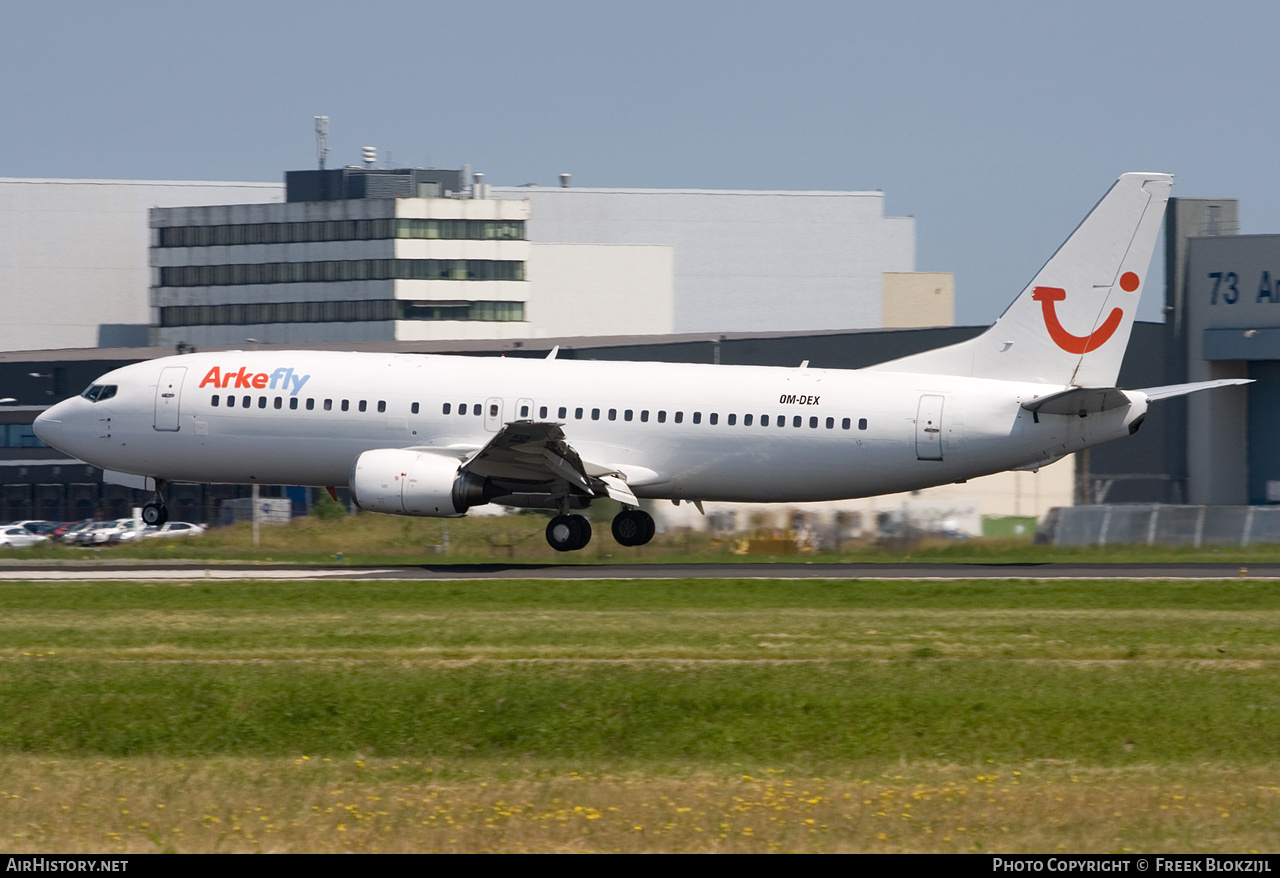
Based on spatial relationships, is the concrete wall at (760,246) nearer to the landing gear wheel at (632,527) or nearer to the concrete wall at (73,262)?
the concrete wall at (73,262)

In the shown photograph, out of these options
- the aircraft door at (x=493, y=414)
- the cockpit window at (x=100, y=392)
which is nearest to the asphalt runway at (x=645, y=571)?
the aircraft door at (x=493, y=414)

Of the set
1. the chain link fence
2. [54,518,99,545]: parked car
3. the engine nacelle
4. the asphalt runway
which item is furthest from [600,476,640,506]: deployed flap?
[54,518,99,545]: parked car

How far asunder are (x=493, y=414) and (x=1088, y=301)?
43.5 feet

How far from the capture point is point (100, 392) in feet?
131

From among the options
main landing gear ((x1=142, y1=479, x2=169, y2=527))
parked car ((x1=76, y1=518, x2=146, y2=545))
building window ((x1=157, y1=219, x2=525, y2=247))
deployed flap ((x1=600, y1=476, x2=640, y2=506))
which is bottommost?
parked car ((x1=76, y1=518, x2=146, y2=545))

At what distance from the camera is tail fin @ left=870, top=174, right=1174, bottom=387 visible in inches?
1415

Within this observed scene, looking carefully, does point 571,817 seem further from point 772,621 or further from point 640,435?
point 640,435

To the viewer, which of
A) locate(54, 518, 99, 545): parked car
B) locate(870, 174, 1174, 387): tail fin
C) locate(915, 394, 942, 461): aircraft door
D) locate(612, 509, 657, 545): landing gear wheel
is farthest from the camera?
locate(54, 518, 99, 545): parked car

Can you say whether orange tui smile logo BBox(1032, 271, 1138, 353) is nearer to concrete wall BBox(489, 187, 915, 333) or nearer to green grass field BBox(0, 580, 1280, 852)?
green grass field BBox(0, 580, 1280, 852)

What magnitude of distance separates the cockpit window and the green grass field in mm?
13707

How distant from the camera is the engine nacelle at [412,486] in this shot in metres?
35.2

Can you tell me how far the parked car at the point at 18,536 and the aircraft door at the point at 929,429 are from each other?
3761cm

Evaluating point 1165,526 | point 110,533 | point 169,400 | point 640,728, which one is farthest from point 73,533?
point 640,728

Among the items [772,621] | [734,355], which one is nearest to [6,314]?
[734,355]
